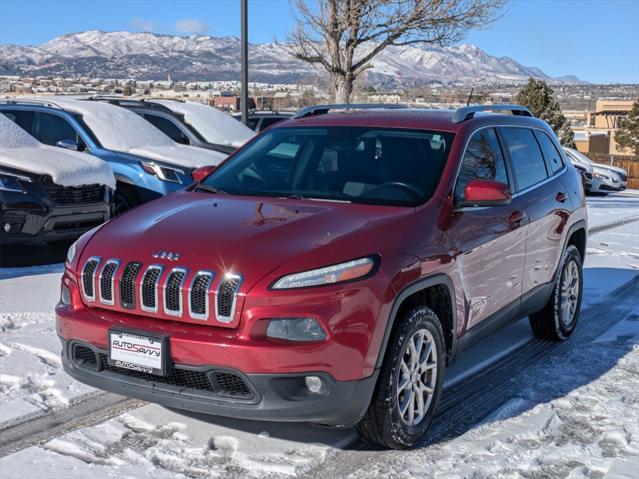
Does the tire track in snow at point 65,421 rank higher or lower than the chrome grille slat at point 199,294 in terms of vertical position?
lower

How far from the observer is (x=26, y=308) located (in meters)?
6.46

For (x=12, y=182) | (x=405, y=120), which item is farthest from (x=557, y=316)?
(x=12, y=182)

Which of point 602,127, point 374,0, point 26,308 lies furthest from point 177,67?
point 26,308

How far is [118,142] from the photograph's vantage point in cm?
1085

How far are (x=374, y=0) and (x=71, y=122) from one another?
26.9 ft

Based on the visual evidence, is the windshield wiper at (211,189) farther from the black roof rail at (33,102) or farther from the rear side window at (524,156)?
the black roof rail at (33,102)

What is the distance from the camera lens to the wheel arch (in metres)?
3.82

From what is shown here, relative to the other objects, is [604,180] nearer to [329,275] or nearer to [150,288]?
[329,275]

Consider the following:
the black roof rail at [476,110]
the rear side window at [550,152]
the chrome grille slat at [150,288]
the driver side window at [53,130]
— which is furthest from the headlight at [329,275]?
the driver side window at [53,130]

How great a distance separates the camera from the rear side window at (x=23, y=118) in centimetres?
1072

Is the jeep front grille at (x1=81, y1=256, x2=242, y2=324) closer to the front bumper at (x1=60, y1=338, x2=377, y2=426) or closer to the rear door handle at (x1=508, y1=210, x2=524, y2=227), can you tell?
the front bumper at (x1=60, y1=338, x2=377, y2=426)

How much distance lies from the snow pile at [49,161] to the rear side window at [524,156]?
15.9 feet

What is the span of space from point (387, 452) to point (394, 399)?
331 mm

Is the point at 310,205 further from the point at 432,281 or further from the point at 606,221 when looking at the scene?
the point at 606,221
